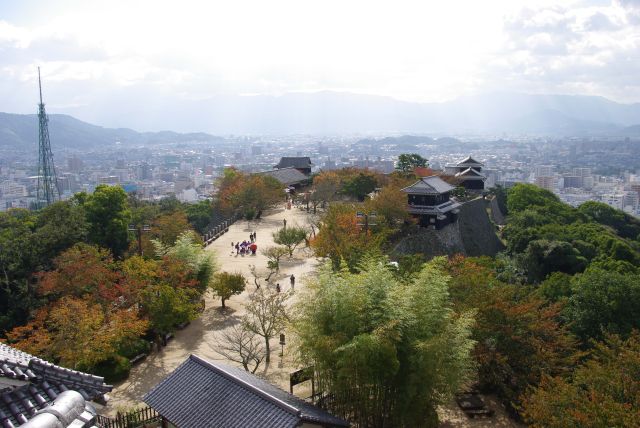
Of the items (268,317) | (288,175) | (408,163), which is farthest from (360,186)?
(268,317)

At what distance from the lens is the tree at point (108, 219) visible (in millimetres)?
24031

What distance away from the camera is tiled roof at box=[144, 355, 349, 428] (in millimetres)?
8852

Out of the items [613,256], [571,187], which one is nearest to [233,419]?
[613,256]

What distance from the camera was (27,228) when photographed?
21578mm

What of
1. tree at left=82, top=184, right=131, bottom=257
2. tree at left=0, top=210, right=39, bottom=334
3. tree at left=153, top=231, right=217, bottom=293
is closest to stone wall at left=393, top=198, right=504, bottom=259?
tree at left=153, top=231, right=217, bottom=293

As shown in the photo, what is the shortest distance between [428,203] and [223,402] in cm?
2242

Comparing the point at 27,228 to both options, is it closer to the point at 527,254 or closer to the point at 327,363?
the point at 327,363

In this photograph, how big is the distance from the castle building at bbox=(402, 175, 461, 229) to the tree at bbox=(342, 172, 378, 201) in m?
6.59

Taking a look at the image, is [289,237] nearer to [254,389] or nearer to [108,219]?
[108,219]

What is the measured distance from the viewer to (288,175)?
45281mm

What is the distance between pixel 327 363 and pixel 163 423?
3840 mm

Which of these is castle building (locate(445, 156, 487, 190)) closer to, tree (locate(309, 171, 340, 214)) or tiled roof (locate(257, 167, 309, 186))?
tree (locate(309, 171, 340, 214))

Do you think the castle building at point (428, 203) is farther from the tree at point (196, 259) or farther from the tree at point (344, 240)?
the tree at point (196, 259)

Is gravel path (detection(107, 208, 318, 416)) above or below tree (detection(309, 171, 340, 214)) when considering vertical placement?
below
